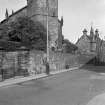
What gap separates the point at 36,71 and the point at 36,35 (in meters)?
7.98

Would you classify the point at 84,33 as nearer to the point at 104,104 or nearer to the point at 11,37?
the point at 11,37

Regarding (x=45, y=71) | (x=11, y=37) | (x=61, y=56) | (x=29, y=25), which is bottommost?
(x=45, y=71)

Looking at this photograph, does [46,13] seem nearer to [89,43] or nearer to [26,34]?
[26,34]

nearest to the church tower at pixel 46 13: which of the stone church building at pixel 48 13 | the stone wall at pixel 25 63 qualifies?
the stone church building at pixel 48 13

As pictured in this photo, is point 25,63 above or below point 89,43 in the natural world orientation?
below

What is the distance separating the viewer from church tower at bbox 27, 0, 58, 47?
3769 cm

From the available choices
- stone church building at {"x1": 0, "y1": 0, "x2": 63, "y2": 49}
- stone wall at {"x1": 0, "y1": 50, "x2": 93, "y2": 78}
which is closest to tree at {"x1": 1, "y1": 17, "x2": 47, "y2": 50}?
stone wall at {"x1": 0, "y1": 50, "x2": 93, "y2": 78}

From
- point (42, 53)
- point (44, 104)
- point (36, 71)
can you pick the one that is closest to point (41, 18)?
point (42, 53)

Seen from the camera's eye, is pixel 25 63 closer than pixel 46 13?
Yes

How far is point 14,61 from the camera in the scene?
54.3ft

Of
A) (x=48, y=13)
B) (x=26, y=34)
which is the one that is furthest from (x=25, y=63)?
(x=48, y=13)

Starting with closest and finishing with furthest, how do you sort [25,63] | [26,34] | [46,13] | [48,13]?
A: 1. [25,63]
2. [26,34]
3. [48,13]
4. [46,13]

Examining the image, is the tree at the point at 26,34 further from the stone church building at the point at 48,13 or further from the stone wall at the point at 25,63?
the stone church building at the point at 48,13

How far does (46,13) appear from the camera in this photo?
38.3m
